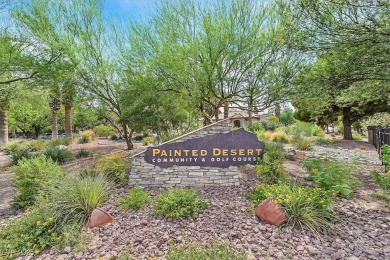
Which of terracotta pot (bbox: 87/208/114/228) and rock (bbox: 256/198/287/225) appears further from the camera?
terracotta pot (bbox: 87/208/114/228)

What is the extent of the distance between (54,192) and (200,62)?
5.19m

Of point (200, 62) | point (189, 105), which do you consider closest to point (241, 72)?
point (200, 62)

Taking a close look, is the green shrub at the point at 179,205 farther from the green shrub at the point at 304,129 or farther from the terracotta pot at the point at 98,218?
the green shrub at the point at 304,129

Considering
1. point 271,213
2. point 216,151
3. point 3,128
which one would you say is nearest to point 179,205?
point 271,213

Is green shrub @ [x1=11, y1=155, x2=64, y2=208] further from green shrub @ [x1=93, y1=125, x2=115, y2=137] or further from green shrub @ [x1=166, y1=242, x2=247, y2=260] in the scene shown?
green shrub @ [x1=93, y1=125, x2=115, y2=137]

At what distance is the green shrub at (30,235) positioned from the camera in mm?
3217

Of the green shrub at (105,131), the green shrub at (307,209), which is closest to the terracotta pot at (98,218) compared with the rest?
the green shrub at (307,209)

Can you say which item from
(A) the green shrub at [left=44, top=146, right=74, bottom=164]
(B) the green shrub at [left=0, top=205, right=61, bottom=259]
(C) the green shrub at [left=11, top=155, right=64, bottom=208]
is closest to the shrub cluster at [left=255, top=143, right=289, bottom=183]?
(B) the green shrub at [left=0, top=205, right=61, bottom=259]

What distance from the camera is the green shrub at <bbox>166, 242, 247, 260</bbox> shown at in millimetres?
2750

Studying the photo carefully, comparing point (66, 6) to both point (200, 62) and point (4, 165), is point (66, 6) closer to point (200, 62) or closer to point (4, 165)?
point (200, 62)

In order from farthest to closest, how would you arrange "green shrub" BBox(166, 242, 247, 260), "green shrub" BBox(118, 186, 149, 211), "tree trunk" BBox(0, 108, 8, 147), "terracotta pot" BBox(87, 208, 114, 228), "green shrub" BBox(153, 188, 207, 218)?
"tree trunk" BBox(0, 108, 8, 147)
"green shrub" BBox(118, 186, 149, 211)
"green shrub" BBox(153, 188, 207, 218)
"terracotta pot" BBox(87, 208, 114, 228)
"green shrub" BBox(166, 242, 247, 260)

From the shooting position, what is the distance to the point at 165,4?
739 cm

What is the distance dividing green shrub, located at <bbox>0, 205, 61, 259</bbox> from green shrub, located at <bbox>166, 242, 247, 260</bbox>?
173cm

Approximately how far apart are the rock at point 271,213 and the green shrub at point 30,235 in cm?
296
